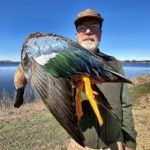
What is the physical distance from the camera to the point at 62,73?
2.39 meters

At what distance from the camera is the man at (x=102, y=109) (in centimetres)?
326

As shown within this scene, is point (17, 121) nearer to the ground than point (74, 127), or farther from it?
nearer to the ground

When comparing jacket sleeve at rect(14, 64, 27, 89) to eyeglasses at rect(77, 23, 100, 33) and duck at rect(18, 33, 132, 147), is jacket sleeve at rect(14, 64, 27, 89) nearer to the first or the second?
duck at rect(18, 33, 132, 147)

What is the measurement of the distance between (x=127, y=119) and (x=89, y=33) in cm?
99

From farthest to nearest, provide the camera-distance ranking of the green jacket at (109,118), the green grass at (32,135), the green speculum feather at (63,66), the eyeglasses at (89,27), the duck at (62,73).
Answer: the green grass at (32,135) < the eyeglasses at (89,27) < the green jacket at (109,118) < the green speculum feather at (63,66) < the duck at (62,73)

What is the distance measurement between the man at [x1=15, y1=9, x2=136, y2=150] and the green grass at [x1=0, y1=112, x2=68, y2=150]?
4509mm

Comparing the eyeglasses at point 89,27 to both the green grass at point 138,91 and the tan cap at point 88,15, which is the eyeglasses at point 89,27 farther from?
the green grass at point 138,91

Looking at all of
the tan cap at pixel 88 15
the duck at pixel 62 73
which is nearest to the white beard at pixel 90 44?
the tan cap at pixel 88 15

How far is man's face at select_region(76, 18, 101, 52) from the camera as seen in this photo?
3.30 meters

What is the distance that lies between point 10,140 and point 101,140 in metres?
5.28

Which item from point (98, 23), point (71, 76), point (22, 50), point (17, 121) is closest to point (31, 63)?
point (22, 50)

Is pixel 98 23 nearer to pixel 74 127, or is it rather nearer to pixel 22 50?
pixel 22 50

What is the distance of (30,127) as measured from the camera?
31.4 ft

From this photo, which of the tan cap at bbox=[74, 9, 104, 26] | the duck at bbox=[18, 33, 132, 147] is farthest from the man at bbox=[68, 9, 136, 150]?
the duck at bbox=[18, 33, 132, 147]
